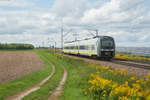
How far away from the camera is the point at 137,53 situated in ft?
140

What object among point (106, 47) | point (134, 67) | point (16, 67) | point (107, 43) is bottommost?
point (16, 67)

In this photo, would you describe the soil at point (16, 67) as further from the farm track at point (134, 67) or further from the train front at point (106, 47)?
the farm track at point (134, 67)

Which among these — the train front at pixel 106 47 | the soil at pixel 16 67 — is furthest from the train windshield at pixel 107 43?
the soil at pixel 16 67

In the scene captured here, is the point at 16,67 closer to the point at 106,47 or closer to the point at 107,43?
the point at 106,47

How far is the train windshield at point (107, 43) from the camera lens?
2605 centimetres

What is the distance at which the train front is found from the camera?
25.9 m

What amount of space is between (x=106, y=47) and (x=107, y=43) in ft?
2.28

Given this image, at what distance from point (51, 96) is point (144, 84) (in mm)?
5380

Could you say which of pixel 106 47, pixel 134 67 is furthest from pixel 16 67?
pixel 134 67

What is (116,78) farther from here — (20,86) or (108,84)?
(20,86)

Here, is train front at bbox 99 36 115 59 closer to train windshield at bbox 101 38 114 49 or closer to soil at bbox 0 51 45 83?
train windshield at bbox 101 38 114 49

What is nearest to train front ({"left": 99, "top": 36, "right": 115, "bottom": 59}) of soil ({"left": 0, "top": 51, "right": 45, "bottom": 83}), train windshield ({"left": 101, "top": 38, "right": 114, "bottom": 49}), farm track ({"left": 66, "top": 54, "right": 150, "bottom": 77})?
train windshield ({"left": 101, "top": 38, "right": 114, "bottom": 49})

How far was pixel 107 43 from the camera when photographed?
1037 inches

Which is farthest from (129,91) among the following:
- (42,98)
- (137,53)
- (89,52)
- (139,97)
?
(137,53)
